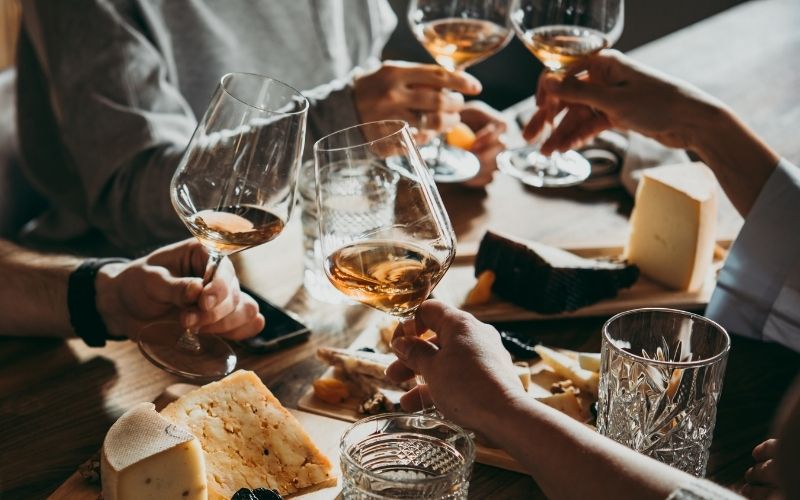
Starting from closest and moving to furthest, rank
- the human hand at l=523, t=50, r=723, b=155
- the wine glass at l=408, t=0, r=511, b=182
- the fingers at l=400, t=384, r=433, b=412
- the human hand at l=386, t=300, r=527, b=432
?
the human hand at l=386, t=300, r=527, b=432, the fingers at l=400, t=384, r=433, b=412, the human hand at l=523, t=50, r=723, b=155, the wine glass at l=408, t=0, r=511, b=182

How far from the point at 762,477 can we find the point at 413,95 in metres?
1.02

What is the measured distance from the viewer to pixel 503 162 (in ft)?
6.06

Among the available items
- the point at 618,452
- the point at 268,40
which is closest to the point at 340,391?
the point at 618,452

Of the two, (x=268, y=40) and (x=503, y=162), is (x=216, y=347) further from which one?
(x=268, y=40)

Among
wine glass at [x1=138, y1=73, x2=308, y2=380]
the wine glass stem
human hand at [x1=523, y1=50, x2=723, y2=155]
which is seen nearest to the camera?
wine glass at [x1=138, y1=73, x2=308, y2=380]

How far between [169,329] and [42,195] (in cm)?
85

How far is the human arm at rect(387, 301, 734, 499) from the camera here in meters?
0.80

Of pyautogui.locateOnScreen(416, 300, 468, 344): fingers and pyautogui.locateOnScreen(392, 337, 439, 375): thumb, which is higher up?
pyautogui.locateOnScreen(416, 300, 468, 344): fingers

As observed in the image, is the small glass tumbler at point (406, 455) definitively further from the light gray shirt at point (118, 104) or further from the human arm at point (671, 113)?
the light gray shirt at point (118, 104)

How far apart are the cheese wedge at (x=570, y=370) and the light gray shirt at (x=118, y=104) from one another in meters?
0.76

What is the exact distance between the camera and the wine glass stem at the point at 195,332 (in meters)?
1.21

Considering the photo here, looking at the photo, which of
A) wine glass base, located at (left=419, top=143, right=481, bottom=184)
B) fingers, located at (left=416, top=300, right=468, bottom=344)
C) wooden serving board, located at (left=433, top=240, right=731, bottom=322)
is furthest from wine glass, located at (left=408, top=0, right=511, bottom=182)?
fingers, located at (left=416, top=300, right=468, bottom=344)

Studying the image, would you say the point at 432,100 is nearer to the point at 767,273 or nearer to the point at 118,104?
the point at 118,104

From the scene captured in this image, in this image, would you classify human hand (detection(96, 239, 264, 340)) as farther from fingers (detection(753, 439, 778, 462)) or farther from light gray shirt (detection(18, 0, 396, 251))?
fingers (detection(753, 439, 778, 462))
